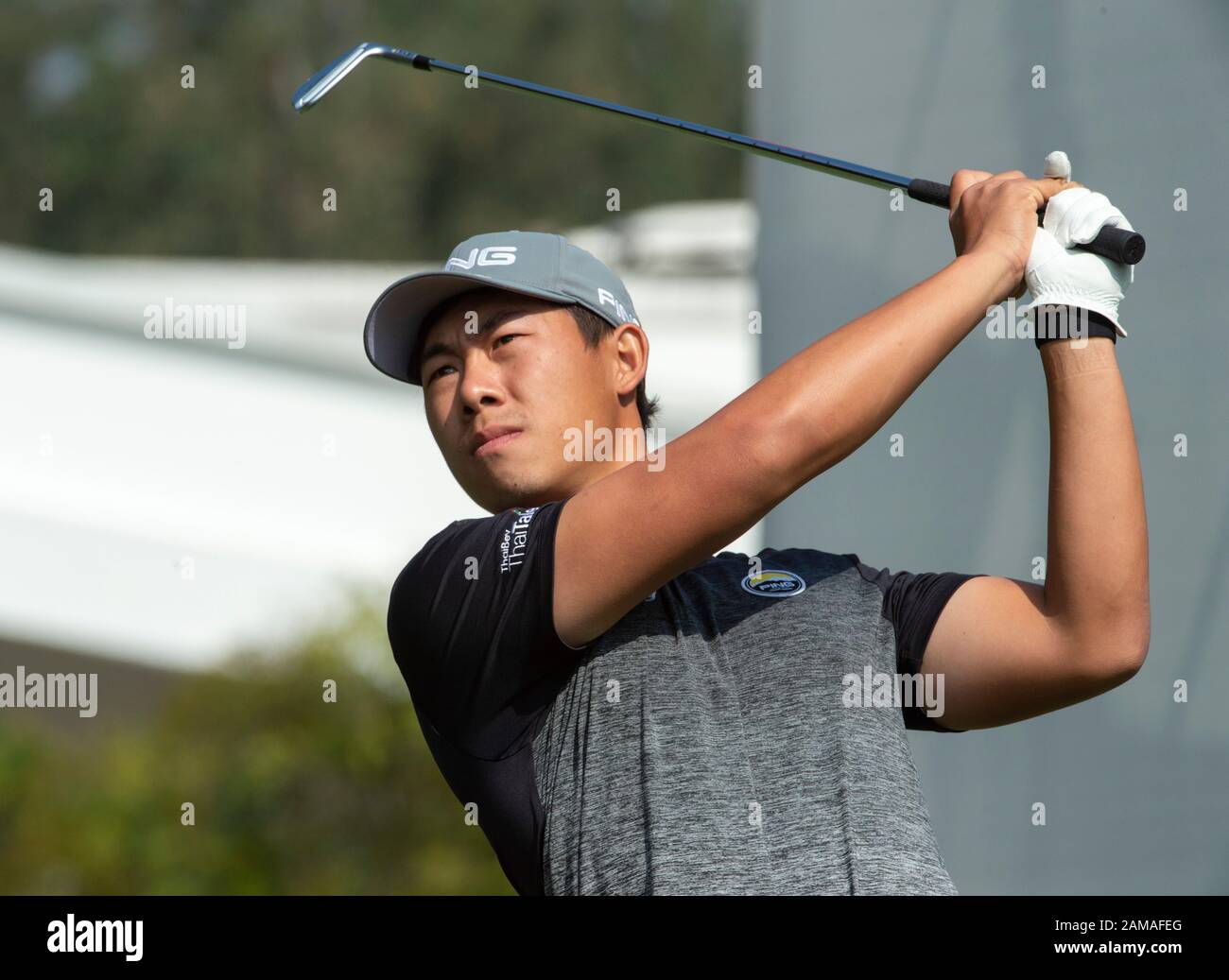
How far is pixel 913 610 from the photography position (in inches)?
82.4

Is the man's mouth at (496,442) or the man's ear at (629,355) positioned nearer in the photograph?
the man's mouth at (496,442)

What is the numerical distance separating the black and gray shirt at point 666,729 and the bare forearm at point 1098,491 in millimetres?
255

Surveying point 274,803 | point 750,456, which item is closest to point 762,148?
point 750,456

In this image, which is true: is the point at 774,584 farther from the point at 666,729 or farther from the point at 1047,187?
the point at 1047,187

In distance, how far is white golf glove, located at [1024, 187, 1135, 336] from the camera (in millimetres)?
1922

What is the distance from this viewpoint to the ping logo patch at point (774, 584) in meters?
2.01

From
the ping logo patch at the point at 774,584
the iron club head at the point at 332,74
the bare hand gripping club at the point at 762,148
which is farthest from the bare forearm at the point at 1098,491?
the iron club head at the point at 332,74

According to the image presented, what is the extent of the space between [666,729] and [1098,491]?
60 centimetres
